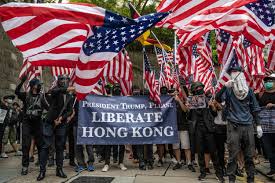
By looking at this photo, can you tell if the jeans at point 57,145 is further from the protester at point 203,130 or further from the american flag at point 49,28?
the protester at point 203,130

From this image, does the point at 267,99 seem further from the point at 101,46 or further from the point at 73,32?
the point at 73,32

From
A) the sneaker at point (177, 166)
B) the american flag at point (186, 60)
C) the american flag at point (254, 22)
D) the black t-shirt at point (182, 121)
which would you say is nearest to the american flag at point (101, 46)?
the american flag at point (254, 22)

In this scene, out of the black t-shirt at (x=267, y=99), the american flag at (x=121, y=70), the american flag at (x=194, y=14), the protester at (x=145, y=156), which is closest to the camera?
the american flag at (x=194, y=14)

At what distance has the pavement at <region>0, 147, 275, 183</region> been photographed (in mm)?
8102

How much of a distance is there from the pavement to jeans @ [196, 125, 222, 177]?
30 centimetres

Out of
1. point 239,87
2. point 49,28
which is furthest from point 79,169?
point 239,87

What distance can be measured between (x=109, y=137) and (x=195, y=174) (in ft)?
7.40

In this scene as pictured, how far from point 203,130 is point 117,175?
2.13 metres

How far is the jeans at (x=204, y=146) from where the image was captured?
27.2 ft

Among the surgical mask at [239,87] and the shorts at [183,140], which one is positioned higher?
the surgical mask at [239,87]

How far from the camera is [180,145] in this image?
33.8 feet

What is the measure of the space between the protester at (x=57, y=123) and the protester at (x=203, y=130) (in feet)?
9.31

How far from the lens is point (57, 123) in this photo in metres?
8.62

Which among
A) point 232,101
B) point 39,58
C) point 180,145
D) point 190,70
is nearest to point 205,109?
point 232,101
